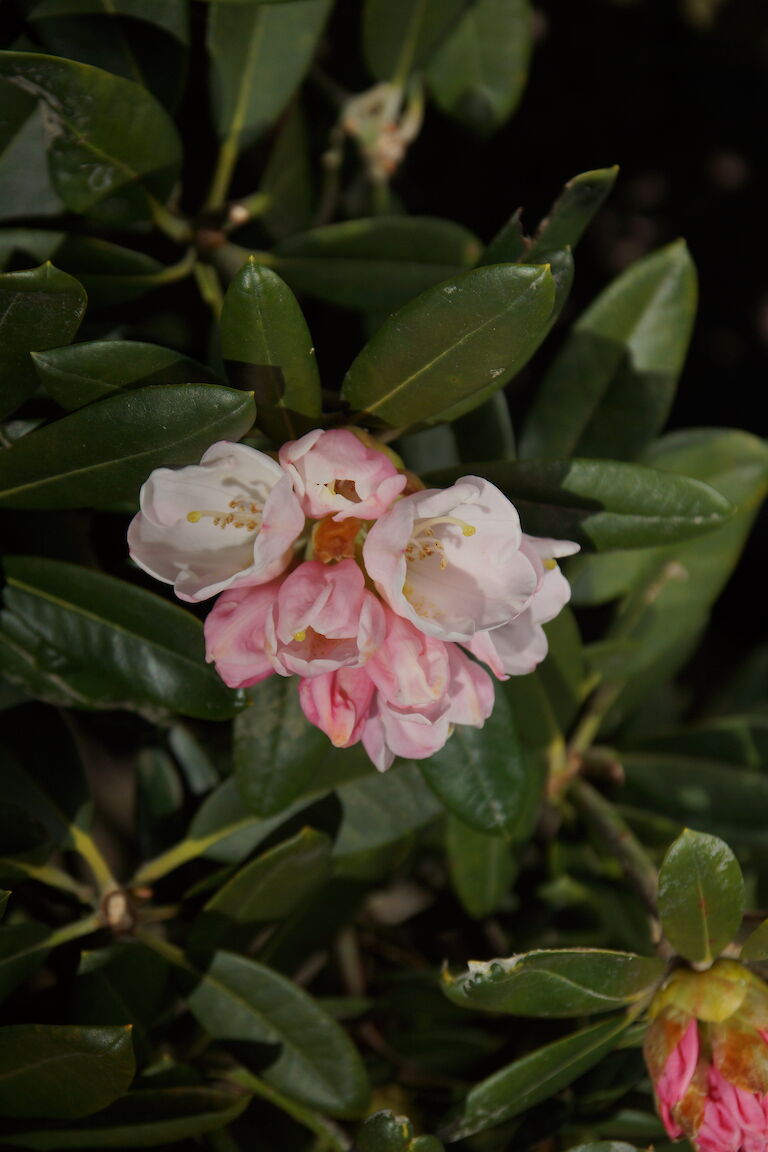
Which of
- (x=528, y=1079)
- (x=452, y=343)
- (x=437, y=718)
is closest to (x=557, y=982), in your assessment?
(x=528, y=1079)

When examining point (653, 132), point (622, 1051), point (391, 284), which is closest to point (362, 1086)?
point (622, 1051)

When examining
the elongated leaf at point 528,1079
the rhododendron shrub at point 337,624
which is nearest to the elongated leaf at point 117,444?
the rhododendron shrub at point 337,624

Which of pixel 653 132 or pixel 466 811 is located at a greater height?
pixel 653 132

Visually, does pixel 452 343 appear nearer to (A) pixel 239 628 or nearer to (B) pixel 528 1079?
(A) pixel 239 628

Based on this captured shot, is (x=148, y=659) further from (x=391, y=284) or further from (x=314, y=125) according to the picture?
(x=314, y=125)

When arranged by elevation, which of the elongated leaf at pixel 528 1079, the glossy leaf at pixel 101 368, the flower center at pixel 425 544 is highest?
the glossy leaf at pixel 101 368

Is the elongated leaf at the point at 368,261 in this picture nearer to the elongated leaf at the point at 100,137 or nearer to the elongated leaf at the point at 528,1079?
the elongated leaf at the point at 100,137

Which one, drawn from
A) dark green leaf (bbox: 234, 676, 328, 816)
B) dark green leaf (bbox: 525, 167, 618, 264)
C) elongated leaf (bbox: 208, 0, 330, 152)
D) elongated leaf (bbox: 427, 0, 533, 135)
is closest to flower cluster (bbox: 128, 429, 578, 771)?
dark green leaf (bbox: 234, 676, 328, 816)
